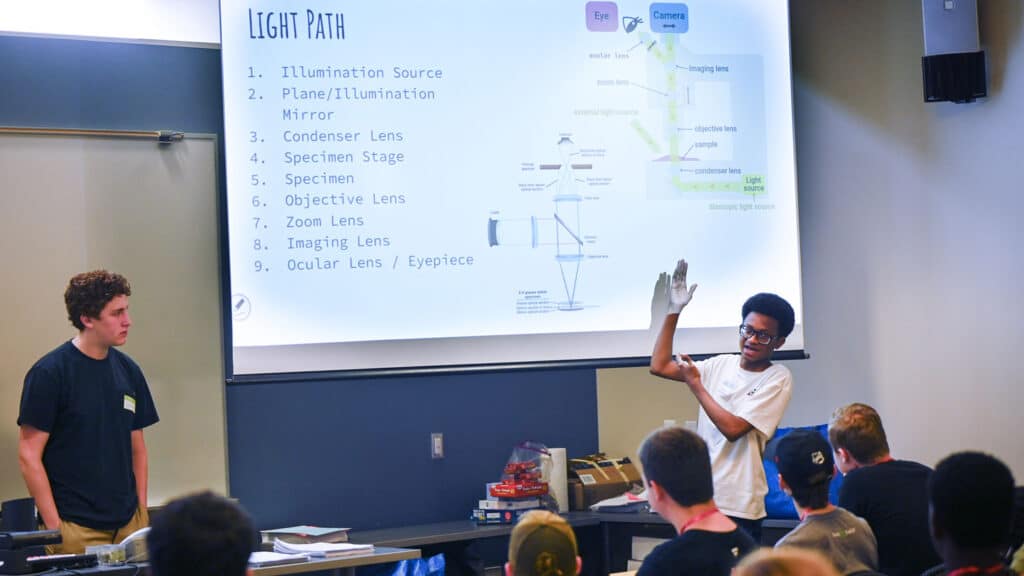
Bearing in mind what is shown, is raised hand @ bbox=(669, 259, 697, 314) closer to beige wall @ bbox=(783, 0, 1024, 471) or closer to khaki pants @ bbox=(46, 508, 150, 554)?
beige wall @ bbox=(783, 0, 1024, 471)

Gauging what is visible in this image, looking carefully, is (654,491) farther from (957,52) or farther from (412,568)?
(957,52)

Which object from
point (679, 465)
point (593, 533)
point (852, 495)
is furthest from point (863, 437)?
point (593, 533)

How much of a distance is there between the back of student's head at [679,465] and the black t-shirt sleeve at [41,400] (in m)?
2.11

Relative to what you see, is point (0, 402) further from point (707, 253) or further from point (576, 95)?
point (707, 253)

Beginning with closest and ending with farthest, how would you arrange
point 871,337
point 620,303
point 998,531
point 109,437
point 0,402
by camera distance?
point 998,531 < point 109,437 < point 0,402 < point 620,303 < point 871,337

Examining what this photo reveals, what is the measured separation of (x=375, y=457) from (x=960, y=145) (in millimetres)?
2789

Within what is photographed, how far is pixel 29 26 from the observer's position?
14.5ft

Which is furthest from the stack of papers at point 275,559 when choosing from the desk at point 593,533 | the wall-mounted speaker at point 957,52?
the wall-mounted speaker at point 957,52

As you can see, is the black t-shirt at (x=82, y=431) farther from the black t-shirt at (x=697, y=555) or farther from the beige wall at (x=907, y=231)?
the beige wall at (x=907, y=231)

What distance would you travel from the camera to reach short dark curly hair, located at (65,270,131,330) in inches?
149

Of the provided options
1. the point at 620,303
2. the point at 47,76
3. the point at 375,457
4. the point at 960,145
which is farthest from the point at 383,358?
the point at 960,145

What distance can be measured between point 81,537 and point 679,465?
221 cm

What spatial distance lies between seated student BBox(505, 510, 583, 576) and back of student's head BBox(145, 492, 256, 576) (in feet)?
1.99

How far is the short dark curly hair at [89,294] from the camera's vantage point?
3.79 meters
